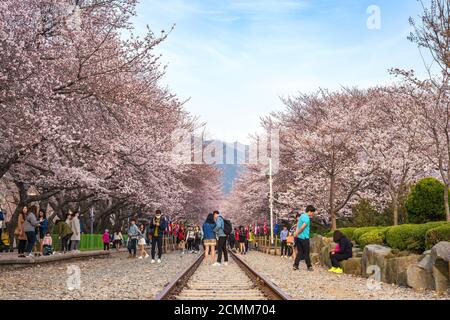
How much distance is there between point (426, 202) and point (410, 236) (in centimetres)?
346

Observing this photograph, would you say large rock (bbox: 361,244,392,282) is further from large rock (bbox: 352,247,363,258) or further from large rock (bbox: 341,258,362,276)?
large rock (bbox: 352,247,363,258)

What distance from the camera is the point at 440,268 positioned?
11.0 meters

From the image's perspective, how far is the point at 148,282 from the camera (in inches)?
531

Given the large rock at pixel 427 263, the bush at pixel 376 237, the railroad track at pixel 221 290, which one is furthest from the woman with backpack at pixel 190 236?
the large rock at pixel 427 263

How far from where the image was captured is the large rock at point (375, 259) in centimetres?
1359

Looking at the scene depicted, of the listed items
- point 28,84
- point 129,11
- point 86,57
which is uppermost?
point 129,11

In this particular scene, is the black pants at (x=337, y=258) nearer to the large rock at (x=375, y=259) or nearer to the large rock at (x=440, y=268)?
the large rock at (x=375, y=259)

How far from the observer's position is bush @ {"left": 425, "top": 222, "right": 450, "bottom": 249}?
474 inches

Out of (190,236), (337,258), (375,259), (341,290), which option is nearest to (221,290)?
(341,290)
